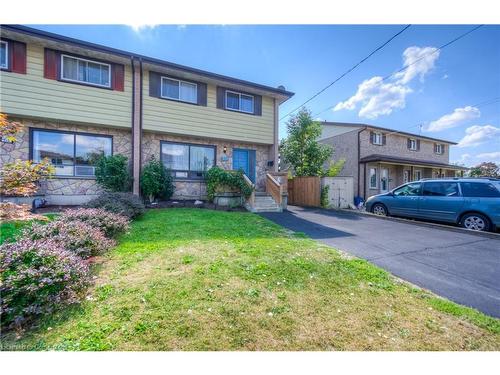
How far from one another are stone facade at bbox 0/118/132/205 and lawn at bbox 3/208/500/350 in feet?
21.9

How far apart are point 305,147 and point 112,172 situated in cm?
1071

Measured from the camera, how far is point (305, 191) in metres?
13.6

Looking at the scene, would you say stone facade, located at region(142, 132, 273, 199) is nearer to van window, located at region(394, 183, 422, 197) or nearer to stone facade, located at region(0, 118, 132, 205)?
stone facade, located at region(0, 118, 132, 205)

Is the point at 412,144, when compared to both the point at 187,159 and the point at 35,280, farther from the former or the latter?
the point at 35,280

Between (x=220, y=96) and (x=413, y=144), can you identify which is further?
(x=413, y=144)

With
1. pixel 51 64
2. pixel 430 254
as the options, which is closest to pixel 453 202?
pixel 430 254

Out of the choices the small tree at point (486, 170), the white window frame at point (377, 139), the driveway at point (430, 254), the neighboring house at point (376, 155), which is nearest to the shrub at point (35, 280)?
the driveway at point (430, 254)

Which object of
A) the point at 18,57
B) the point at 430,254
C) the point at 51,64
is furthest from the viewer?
the point at 51,64

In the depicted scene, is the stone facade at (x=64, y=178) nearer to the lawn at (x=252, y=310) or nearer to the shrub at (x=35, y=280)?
the lawn at (x=252, y=310)

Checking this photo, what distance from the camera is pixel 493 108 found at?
36.2ft
